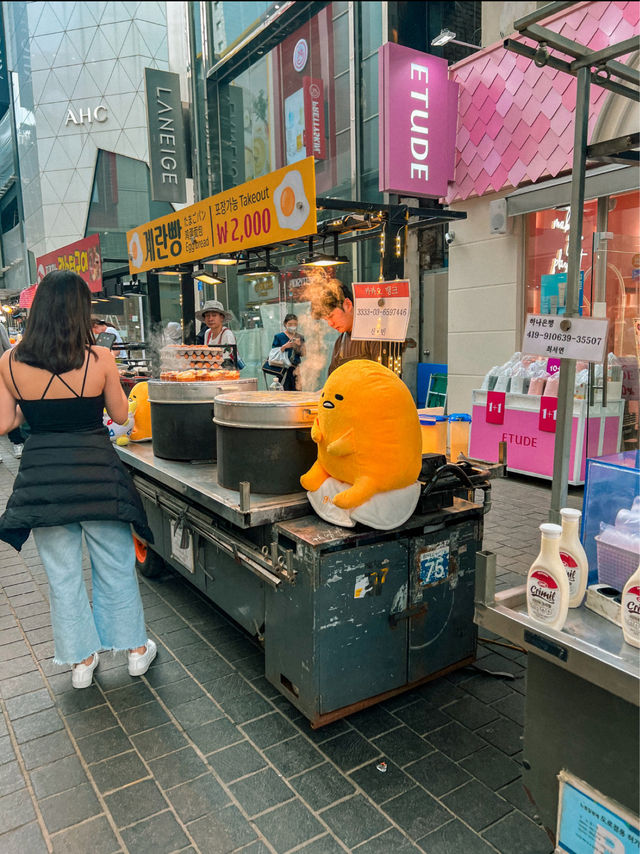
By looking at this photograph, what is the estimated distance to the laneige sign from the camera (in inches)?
464

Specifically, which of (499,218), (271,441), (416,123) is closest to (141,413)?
(271,441)

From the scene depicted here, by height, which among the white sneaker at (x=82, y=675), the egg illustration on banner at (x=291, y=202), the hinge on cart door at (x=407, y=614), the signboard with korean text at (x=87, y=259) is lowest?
the white sneaker at (x=82, y=675)

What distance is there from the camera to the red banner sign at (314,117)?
11.0 meters

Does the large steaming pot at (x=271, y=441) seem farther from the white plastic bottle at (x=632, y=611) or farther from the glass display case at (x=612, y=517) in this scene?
the white plastic bottle at (x=632, y=611)

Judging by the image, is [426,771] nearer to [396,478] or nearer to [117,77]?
[396,478]

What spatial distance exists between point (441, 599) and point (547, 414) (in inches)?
166

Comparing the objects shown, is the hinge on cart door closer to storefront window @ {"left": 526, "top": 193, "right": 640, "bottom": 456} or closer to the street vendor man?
the street vendor man

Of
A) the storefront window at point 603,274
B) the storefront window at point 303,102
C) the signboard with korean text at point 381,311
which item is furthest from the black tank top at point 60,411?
the storefront window at point 303,102

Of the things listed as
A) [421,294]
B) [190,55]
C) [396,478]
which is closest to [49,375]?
[396,478]

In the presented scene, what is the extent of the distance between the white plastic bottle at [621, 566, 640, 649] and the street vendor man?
2.49 meters

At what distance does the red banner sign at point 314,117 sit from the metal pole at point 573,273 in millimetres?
9815

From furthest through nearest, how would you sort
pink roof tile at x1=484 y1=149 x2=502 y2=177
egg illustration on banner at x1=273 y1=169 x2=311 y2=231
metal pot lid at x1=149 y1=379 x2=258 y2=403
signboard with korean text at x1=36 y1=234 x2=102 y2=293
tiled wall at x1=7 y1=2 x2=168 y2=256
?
tiled wall at x1=7 y1=2 x2=168 y2=256, signboard with korean text at x1=36 y1=234 x2=102 y2=293, pink roof tile at x1=484 y1=149 x2=502 y2=177, egg illustration on banner at x1=273 y1=169 x2=311 y2=231, metal pot lid at x1=149 y1=379 x2=258 y2=403

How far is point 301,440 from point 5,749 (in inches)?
77.0

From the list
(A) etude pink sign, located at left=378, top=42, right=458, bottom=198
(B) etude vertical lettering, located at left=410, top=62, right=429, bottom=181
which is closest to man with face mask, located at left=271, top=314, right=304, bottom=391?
(A) etude pink sign, located at left=378, top=42, right=458, bottom=198
